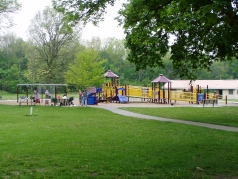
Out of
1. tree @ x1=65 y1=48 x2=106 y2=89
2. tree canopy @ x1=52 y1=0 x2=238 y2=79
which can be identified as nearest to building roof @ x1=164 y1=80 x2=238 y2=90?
tree @ x1=65 y1=48 x2=106 y2=89

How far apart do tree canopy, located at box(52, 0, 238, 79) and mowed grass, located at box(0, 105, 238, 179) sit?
3.66 meters

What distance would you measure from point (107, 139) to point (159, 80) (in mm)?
28771

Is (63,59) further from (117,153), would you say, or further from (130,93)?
(117,153)

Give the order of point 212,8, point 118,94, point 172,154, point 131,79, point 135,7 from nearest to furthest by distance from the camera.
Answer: point 212,8, point 172,154, point 135,7, point 118,94, point 131,79

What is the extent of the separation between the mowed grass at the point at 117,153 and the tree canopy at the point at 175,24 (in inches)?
144

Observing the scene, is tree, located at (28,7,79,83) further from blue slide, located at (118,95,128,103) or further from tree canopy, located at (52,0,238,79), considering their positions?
tree canopy, located at (52,0,238,79)

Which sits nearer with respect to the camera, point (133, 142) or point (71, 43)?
point (133, 142)

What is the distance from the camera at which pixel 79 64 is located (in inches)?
1310

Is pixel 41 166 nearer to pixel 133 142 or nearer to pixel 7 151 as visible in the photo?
pixel 7 151

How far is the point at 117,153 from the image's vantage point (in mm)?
9656

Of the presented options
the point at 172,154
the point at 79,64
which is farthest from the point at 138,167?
the point at 79,64

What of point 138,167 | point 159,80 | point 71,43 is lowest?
point 138,167

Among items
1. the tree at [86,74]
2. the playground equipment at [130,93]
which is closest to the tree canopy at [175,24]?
the tree at [86,74]

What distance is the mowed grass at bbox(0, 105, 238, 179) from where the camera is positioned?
301 inches
